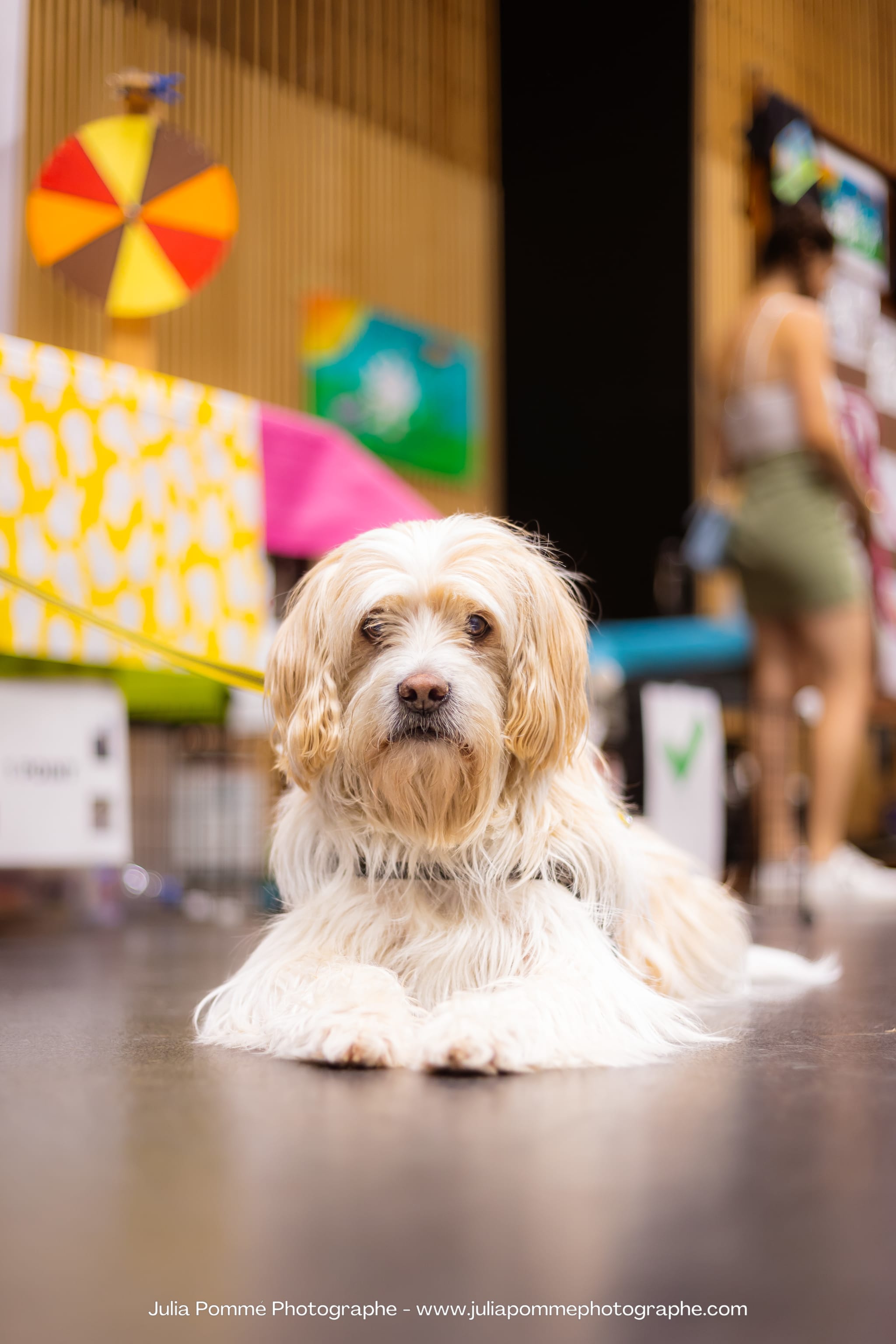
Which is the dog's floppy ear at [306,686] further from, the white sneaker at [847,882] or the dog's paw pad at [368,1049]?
the white sneaker at [847,882]

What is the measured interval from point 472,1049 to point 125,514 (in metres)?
1.64

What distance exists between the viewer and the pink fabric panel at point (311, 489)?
2842 mm

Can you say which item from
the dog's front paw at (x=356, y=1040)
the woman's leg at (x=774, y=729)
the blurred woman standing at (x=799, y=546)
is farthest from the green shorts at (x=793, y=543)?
the dog's front paw at (x=356, y=1040)

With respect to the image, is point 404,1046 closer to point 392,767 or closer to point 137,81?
point 392,767

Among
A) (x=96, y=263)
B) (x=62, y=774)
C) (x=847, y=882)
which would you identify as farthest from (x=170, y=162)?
(x=847, y=882)

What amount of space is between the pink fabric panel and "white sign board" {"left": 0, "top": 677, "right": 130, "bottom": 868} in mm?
547

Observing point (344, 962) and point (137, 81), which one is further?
point (137, 81)

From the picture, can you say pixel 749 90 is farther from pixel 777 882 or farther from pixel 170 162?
pixel 170 162

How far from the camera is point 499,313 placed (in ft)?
25.1

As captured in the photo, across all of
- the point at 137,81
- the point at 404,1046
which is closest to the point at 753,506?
the point at 137,81

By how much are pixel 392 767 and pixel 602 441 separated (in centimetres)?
597

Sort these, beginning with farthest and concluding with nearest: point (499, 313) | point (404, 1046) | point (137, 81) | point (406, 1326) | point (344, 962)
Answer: point (499, 313)
point (137, 81)
point (344, 962)
point (404, 1046)
point (406, 1326)

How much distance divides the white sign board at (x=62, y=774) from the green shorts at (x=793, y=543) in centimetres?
229

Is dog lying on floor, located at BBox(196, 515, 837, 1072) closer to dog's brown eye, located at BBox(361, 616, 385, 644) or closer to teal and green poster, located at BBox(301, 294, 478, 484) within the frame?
dog's brown eye, located at BBox(361, 616, 385, 644)
